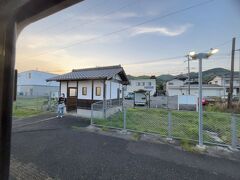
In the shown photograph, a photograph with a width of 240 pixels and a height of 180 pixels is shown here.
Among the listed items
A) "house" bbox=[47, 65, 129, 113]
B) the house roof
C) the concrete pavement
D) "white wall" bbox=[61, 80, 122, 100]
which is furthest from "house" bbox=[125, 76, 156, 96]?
the concrete pavement

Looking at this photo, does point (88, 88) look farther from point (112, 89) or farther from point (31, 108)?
point (31, 108)

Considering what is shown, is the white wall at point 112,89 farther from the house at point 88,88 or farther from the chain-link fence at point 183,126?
the chain-link fence at point 183,126

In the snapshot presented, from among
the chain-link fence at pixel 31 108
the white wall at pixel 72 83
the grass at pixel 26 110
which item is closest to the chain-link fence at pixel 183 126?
the white wall at pixel 72 83

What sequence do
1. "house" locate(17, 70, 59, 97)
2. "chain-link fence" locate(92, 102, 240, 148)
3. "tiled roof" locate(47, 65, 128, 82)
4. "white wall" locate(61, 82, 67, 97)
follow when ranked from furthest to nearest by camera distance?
1. "house" locate(17, 70, 59, 97)
2. "white wall" locate(61, 82, 67, 97)
3. "tiled roof" locate(47, 65, 128, 82)
4. "chain-link fence" locate(92, 102, 240, 148)

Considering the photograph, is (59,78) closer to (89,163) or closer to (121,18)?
(121,18)

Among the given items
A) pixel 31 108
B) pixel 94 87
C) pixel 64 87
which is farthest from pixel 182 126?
pixel 31 108

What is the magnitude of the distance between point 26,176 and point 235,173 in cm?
530

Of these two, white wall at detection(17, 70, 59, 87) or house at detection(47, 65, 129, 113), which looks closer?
house at detection(47, 65, 129, 113)

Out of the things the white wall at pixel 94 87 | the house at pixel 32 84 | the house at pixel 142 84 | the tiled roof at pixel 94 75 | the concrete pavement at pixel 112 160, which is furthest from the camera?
the house at pixel 142 84

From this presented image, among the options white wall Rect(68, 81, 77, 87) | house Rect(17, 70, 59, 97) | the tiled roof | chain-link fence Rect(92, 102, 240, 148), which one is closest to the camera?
chain-link fence Rect(92, 102, 240, 148)

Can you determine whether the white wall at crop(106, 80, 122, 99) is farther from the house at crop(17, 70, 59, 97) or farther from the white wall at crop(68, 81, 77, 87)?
the house at crop(17, 70, 59, 97)

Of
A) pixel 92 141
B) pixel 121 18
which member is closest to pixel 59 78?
pixel 121 18

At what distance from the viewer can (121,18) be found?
9109 millimetres

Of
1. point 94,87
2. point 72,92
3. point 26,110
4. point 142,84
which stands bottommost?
point 26,110
